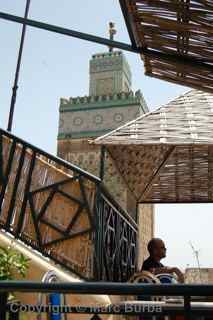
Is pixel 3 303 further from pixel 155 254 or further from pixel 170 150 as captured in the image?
pixel 170 150

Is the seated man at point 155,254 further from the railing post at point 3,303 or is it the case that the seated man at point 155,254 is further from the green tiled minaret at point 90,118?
the green tiled minaret at point 90,118

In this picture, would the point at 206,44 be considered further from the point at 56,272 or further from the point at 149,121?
the point at 149,121

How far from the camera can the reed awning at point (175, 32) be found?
1.93m

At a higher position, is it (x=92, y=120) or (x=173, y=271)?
(x=92, y=120)

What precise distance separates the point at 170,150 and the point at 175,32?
4.52 meters

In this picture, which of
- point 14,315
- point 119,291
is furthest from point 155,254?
point 119,291

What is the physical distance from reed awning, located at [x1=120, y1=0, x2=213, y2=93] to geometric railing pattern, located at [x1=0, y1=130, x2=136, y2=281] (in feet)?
5.80

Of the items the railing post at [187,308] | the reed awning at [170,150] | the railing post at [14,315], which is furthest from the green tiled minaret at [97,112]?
the railing post at [187,308]

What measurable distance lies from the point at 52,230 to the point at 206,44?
2347mm

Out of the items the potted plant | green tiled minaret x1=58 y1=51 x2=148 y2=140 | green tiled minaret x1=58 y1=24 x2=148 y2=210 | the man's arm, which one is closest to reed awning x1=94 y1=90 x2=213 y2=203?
the man's arm

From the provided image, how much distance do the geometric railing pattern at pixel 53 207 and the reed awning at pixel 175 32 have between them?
177 cm

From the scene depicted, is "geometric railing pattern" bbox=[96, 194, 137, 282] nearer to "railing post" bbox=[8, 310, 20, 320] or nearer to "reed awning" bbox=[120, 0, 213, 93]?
"reed awning" bbox=[120, 0, 213, 93]

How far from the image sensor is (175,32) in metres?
2.10

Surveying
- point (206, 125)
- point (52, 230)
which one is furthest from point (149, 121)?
point (52, 230)
